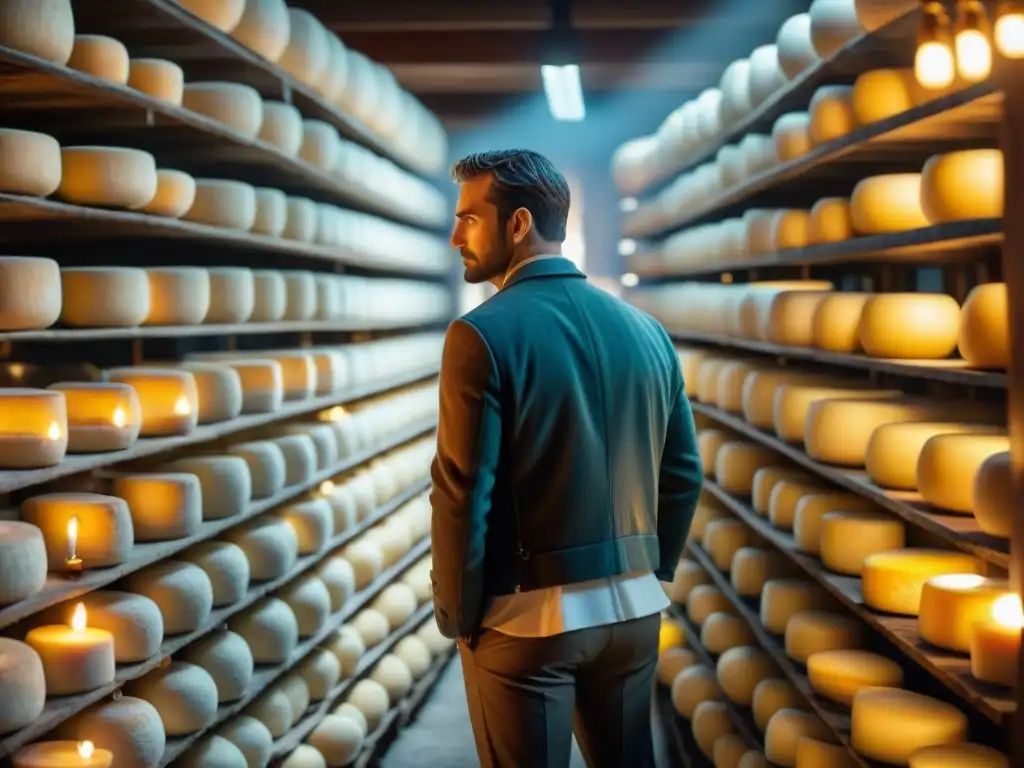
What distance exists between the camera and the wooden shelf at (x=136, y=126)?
2395 millimetres

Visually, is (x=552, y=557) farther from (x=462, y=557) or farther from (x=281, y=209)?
(x=281, y=209)

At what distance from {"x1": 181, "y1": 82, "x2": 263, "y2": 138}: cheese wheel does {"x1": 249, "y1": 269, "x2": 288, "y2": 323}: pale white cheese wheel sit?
45cm

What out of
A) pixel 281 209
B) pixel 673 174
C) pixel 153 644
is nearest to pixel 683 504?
pixel 153 644

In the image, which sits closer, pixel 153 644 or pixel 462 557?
pixel 462 557

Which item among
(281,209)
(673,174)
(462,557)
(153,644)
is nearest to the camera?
(462,557)

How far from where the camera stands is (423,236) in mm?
6395

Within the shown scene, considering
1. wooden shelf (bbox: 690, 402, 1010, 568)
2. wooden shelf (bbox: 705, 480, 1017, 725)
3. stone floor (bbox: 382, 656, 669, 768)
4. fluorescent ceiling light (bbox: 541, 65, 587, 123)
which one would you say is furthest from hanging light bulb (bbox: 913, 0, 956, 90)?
fluorescent ceiling light (bbox: 541, 65, 587, 123)

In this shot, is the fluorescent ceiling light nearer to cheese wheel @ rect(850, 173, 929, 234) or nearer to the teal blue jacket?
cheese wheel @ rect(850, 173, 929, 234)

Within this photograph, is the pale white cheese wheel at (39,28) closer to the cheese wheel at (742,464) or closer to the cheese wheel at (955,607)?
the cheese wheel at (955,607)

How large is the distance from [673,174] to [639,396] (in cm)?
368

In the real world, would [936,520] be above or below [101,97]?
below

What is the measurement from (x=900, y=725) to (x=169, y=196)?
182 centimetres

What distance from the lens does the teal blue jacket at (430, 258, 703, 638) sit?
2172 mm

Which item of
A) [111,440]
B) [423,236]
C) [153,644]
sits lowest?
[153,644]
